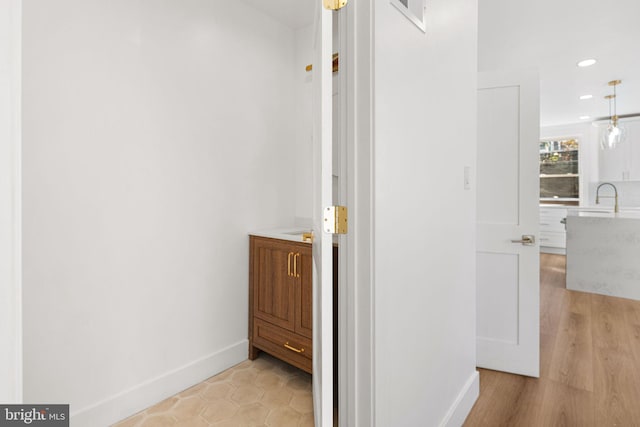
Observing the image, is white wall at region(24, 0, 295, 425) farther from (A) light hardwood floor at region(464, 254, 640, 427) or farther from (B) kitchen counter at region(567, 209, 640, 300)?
(B) kitchen counter at region(567, 209, 640, 300)

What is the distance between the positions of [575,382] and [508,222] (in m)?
1.04

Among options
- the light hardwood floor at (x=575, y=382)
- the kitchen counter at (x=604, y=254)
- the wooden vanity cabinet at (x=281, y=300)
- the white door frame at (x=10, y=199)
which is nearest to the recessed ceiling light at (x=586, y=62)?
the kitchen counter at (x=604, y=254)

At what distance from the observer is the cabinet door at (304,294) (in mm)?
2100

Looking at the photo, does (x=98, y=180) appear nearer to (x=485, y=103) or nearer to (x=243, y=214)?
(x=243, y=214)

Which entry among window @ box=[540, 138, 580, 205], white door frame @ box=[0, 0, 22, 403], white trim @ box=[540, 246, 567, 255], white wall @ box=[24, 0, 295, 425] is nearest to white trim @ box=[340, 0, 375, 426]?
white door frame @ box=[0, 0, 22, 403]

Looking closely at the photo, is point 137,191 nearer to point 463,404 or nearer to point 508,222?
point 463,404

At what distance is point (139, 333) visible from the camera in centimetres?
193

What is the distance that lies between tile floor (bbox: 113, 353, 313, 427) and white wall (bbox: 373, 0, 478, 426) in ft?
2.66

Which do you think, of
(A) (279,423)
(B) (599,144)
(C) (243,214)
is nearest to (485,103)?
(C) (243,214)

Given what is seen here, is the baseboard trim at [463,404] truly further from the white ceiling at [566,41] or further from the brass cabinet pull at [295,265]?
the white ceiling at [566,41]

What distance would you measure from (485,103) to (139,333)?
8.37ft

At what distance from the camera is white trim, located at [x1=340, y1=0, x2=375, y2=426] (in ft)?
3.64

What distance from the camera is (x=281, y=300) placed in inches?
89.4

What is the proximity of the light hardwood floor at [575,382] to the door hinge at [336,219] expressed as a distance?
135 cm
